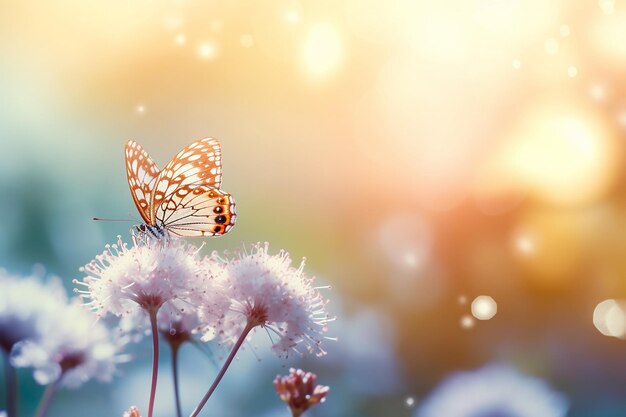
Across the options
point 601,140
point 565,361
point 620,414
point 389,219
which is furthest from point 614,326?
point 389,219

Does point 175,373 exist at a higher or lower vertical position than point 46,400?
higher

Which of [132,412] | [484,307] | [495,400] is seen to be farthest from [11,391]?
[484,307]

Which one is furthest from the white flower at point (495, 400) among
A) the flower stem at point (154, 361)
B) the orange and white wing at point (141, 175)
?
the orange and white wing at point (141, 175)

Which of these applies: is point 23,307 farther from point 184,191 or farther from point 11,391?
point 184,191

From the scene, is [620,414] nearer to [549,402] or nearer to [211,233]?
[549,402]

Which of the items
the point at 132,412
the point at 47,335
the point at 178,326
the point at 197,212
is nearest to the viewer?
the point at 47,335

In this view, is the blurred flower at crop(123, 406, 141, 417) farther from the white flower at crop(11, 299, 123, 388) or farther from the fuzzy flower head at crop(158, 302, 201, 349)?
the fuzzy flower head at crop(158, 302, 201, 349)
